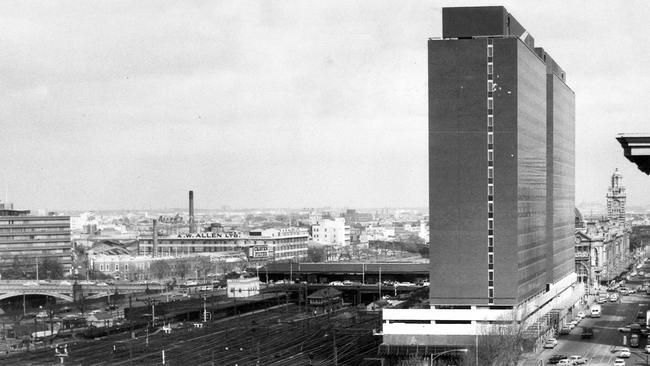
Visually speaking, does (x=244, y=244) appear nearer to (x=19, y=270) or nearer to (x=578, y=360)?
(x=19, y=270)

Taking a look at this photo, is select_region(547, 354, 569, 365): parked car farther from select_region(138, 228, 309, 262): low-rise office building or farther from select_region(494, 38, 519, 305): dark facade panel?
select_region(138, 228, 309, 262): low-rise office building

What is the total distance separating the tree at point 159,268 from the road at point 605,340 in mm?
58875

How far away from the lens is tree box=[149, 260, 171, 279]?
395 ft

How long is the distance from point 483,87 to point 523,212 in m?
9.09

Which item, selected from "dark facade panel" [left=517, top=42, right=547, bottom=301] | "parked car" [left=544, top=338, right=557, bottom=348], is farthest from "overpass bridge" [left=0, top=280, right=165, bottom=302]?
"parked car" [left=544, top=338, right=557, bottom=348]

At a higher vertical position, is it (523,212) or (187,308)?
(523,212)

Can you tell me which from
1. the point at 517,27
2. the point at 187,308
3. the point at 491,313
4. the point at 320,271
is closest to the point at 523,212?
the point at 491,313

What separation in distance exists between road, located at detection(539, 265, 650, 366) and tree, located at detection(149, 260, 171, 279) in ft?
193

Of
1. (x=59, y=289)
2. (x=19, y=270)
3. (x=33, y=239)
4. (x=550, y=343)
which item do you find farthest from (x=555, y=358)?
(x=33, y=239)

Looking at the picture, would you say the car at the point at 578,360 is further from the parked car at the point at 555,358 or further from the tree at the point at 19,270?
the tree at the point at 19,270

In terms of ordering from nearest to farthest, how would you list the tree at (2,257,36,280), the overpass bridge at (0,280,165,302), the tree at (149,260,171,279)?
the overpass bridge at (0,280,165,302)
the tree at (2,257,36,280)
the tree at (149,260,171,279)

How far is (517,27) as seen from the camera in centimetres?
5788

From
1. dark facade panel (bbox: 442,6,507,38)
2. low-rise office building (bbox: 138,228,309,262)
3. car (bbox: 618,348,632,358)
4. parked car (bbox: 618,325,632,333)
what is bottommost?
parked car (bbox: 618,325,632,333)

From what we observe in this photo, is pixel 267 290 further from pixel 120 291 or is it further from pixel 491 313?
pixel 491 313
